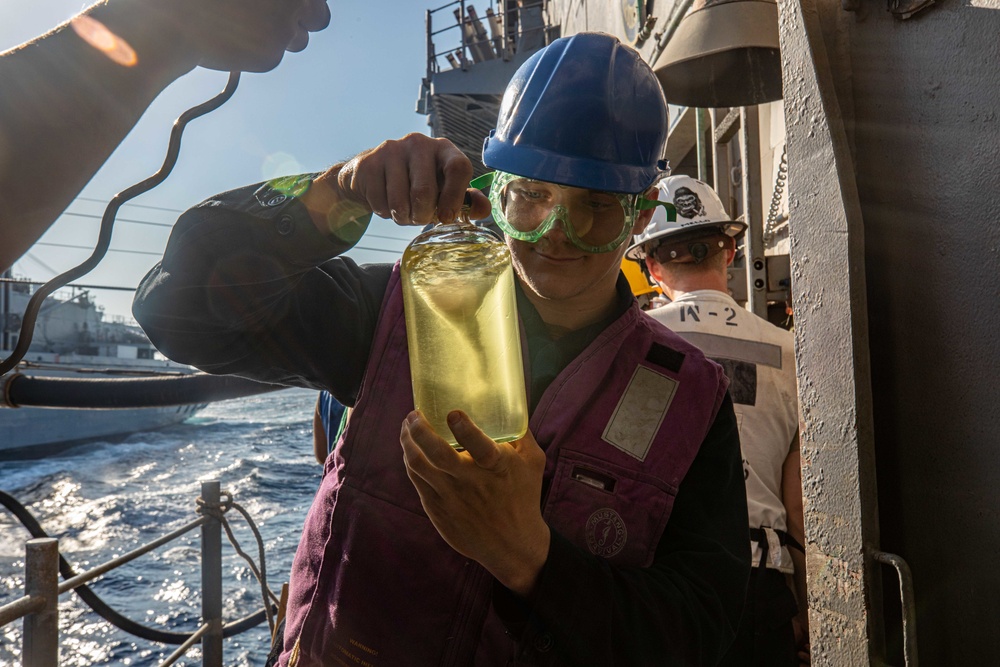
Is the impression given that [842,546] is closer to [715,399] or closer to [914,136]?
[715,399]

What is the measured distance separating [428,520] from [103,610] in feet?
8.18

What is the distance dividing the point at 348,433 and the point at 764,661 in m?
1.89

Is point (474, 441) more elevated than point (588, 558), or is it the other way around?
point (474, 441)

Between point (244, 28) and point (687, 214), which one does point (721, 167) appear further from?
point (244, 28)

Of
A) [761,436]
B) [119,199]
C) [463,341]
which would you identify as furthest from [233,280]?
[761,436]

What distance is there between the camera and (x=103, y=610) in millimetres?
2936

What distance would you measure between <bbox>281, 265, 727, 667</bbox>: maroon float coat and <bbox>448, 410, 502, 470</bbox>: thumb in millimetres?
414

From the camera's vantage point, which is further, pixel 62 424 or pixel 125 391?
pixel 62 424

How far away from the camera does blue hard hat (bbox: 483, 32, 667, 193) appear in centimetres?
154

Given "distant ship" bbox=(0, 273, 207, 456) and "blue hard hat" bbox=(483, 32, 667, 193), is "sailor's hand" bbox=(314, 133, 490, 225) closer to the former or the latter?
"blue hard hat" bbox=(483, 32, 667, 193)

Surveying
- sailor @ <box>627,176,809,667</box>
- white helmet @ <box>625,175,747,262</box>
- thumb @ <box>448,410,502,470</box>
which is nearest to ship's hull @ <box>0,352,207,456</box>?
white helmet @ <box>625,175,747,262</box>

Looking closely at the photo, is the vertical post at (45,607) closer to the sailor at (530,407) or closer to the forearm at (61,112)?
the sailor at (530,407)

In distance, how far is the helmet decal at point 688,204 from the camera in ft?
11.1

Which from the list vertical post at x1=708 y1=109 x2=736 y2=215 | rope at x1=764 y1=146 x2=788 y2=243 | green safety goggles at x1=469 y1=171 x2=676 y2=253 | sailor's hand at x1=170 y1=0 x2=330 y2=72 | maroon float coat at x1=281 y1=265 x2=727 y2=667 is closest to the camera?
sailor's hand at x1=170 y1=0 x2=330 y2=72
